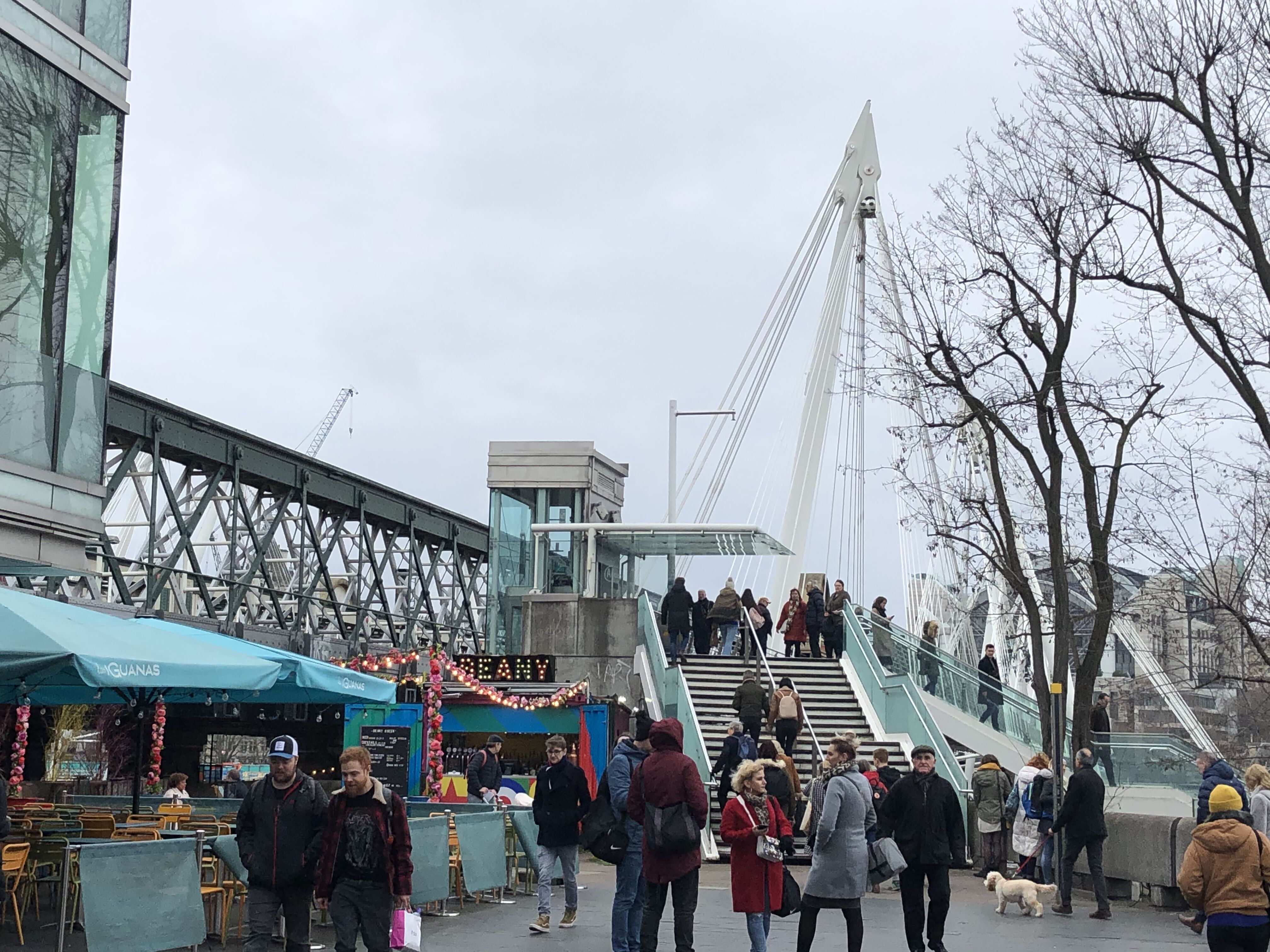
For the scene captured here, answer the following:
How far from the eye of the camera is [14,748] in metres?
17.6

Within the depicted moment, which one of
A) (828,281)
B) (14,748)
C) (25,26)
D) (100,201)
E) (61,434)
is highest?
(828,281)

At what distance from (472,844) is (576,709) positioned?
1109 cm

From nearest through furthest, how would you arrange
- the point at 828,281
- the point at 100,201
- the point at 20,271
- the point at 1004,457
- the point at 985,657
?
the point at 20,271, the point at 100,201, the point at 1004,457, the point at 985,657, the point at 828,281

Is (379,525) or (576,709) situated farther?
(379,525)

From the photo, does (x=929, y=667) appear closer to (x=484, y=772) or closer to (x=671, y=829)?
(x=484, y=772)

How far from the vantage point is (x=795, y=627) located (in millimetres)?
30469

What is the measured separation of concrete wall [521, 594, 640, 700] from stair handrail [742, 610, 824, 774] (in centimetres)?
305

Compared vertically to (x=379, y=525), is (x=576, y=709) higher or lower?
lower

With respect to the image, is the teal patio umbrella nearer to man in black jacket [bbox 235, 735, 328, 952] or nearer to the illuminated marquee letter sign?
man in black jacket [bbox 235, 735, 328, 952]

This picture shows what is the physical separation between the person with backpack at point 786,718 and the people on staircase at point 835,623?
5538 millimetres

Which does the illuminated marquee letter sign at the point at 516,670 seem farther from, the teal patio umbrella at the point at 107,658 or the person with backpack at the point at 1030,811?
the teal patio umbrella at the point at 107,658

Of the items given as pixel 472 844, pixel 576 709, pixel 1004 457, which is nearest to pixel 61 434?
pixel 472 844

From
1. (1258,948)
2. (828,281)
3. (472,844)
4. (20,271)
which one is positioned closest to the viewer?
(1258,948)

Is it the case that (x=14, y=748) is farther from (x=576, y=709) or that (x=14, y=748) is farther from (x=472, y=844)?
(x=576, y=709)
